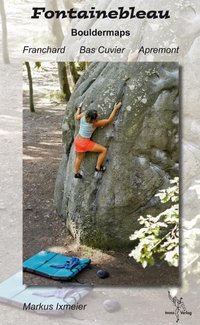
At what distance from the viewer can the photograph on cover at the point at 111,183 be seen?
5.15 meters

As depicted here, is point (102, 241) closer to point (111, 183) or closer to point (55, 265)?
point (111, 183)

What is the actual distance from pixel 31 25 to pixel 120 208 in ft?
8.33

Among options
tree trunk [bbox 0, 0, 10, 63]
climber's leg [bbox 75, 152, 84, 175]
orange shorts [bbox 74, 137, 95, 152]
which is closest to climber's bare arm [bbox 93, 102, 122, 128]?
orange shorts [bbox 74, 137, 95, 152]

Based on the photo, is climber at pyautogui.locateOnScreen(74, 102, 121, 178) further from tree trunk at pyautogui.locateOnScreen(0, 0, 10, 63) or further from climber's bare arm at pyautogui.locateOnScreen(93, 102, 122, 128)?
tree trunk at pyautogui.locateOnScreen(0, 0, 10, 63)

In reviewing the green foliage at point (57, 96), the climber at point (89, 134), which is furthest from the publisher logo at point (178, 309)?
the green foliage at point (57, 96)

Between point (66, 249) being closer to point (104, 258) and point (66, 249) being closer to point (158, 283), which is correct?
point (104, 258)

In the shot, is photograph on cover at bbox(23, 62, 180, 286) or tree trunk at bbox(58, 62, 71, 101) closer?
photograph on cover at bbox(23, 62, 180, 286)

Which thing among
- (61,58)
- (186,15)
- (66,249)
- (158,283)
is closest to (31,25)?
(61,58)

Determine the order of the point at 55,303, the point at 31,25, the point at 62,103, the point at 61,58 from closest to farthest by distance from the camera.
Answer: the point at 55,303, the point at 61,58, the point at 31,25, the point at 62,103

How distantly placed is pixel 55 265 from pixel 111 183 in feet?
3.29

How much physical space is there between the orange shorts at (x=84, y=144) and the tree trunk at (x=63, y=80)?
2.59 meters

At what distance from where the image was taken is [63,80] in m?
8.23

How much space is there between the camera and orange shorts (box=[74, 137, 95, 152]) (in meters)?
5.44

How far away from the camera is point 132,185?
554 centimetres
